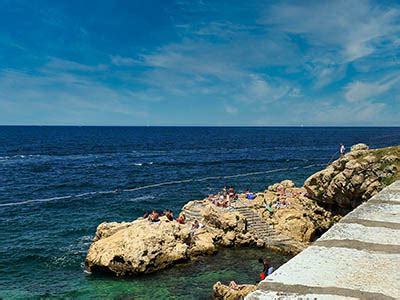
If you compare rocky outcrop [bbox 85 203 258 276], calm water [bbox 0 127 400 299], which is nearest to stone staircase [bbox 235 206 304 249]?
rocky outcrop [bbox 85 203 258 276]

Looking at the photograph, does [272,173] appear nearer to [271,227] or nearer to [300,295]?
[271,227]

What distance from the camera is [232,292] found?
19234mm

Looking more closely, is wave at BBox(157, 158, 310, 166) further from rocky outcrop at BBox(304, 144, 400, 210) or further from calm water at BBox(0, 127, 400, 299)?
rocky outcrop at BBox(304, 144, 400, 210)

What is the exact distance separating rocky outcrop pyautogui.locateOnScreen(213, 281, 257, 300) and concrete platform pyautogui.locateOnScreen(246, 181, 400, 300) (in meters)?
15.5

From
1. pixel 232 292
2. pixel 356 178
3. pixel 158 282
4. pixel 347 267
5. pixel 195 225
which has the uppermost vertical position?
pixel 347 267

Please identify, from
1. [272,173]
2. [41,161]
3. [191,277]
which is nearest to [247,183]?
[272,173]

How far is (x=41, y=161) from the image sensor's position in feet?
279

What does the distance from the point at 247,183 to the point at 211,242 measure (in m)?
30.7

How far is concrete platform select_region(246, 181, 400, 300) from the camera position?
303 cm

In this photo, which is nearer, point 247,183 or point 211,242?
point 211,242

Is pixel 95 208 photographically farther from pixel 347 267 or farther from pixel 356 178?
pixel 347 267

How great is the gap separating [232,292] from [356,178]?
30.2 ft

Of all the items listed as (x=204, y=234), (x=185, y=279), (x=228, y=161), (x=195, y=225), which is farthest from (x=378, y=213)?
(x=228, y=161)

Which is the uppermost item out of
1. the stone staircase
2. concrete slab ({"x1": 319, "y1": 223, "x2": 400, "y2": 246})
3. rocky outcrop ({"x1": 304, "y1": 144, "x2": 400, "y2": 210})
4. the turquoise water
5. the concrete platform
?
concrete slab ({"x1": 319, "y1": 223, "x2": 400, "y2": 246})
